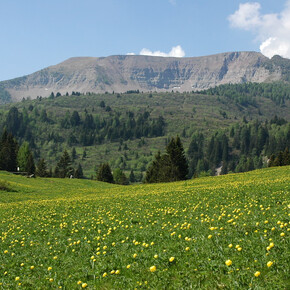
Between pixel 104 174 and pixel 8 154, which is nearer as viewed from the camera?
pixel 8 154

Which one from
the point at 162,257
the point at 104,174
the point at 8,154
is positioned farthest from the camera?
the point at 104,174

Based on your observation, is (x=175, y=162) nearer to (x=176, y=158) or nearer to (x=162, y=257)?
(x=176, y=158)

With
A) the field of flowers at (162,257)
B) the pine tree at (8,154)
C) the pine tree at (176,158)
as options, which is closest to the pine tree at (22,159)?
the pine tree at (8,154)

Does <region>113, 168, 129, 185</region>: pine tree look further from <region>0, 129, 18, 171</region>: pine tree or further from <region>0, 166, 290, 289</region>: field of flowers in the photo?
<region>0, 166, 290, 289</region>: field of flowers

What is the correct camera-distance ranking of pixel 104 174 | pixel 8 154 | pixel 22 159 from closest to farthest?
pixel 8 154, pixel 22 159, pixel 104 174

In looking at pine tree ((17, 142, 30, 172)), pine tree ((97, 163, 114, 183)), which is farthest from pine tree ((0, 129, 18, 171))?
pine tree ((97, 163, 114, 183))

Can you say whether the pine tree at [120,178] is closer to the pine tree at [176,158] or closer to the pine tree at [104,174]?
the pine tree at [104,174]

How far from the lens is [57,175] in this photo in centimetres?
14375

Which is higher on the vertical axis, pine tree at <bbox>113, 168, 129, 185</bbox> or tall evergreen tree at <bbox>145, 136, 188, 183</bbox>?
tall evergreen tree at <bbox>145, 136, 188, 183</bbox>

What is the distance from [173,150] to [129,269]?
72129 mm

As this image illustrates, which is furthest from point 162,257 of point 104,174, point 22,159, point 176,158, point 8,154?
point 104,174

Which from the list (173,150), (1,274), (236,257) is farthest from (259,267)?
(173,150)

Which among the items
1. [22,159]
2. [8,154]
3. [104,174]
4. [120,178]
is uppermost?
[8,154]

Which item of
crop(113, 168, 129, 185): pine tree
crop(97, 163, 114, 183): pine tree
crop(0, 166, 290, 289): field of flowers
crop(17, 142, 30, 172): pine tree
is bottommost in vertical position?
crop(113, 168, 129, 185): pine tree
